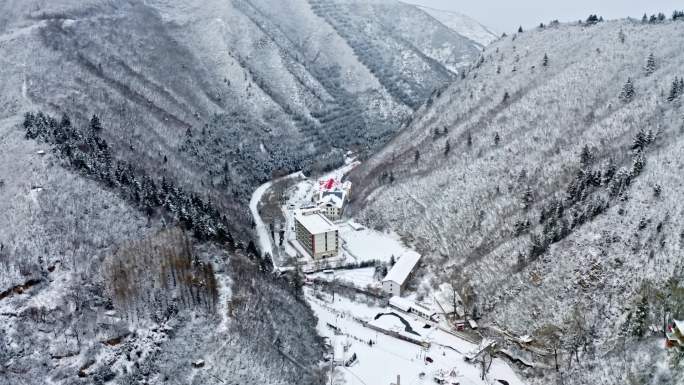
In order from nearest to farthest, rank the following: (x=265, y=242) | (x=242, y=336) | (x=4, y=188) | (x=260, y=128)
→ (x=242, y=336), (x=4, y=188), (x=265, y=242), (x=260, y=128)

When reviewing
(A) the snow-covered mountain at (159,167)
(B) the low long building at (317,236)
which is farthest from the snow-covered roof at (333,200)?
(A) the snow-covered mountain at (159,167)

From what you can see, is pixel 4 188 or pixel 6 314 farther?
pixel 4 188

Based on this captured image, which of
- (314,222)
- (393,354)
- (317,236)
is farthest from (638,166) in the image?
(314,222)

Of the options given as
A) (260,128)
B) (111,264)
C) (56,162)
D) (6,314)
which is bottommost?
(6,314)

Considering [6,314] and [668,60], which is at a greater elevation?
[668,60]

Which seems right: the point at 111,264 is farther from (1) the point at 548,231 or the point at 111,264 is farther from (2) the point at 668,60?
(2) the point at 668,60

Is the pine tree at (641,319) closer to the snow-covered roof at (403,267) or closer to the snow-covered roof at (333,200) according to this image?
the snow-covered roof at (403,267)

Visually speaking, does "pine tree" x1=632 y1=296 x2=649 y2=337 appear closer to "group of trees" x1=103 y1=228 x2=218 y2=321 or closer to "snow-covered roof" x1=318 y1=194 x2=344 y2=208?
"group of trees" x1=103 y1=228 x2=218 y2=321

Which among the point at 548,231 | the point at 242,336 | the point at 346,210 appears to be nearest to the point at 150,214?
the point at 242,336
